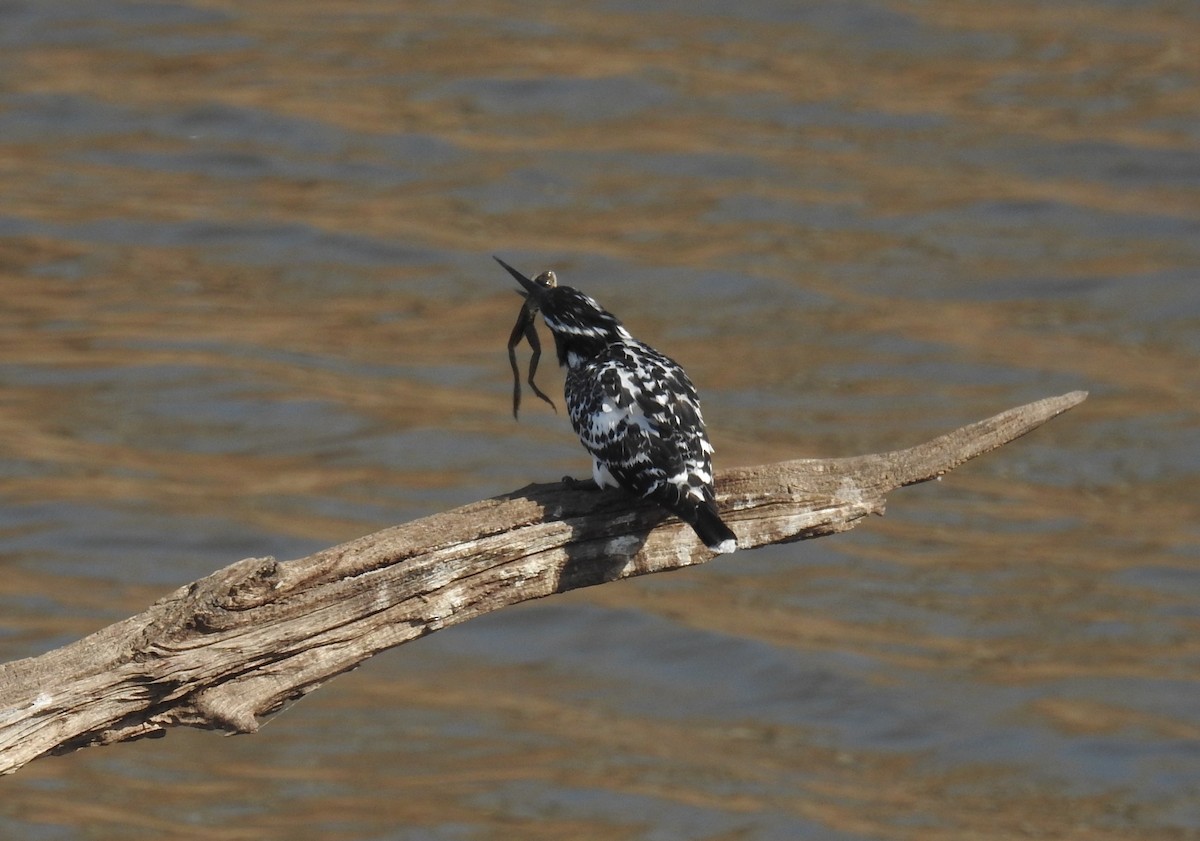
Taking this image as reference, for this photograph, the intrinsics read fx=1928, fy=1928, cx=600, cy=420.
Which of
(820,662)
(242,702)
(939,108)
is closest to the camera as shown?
(242,702)

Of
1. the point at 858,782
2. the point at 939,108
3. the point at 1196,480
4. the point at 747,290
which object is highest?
the point at 939,108

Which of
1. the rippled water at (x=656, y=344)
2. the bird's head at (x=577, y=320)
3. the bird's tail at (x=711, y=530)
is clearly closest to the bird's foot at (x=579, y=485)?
the bird's tail at (x=711, y=530)

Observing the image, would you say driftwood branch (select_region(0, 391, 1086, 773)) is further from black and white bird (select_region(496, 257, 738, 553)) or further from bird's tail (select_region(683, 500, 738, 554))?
Result: bird's tail (select_region(683, 500, 738, 554))

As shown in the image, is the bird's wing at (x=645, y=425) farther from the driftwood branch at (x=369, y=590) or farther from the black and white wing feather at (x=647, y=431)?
the driftwood branch at (x=369, y=590)

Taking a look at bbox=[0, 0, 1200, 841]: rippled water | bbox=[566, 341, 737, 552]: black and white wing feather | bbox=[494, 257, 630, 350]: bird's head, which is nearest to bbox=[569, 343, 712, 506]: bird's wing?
bbox=[566, 341, 737, 552]: black and white wing feather

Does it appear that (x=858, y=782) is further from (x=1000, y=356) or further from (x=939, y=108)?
(x=939, y=108)

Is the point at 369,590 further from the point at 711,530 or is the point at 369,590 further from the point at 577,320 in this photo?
the point at 577,320

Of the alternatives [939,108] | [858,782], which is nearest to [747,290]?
[939,108]
